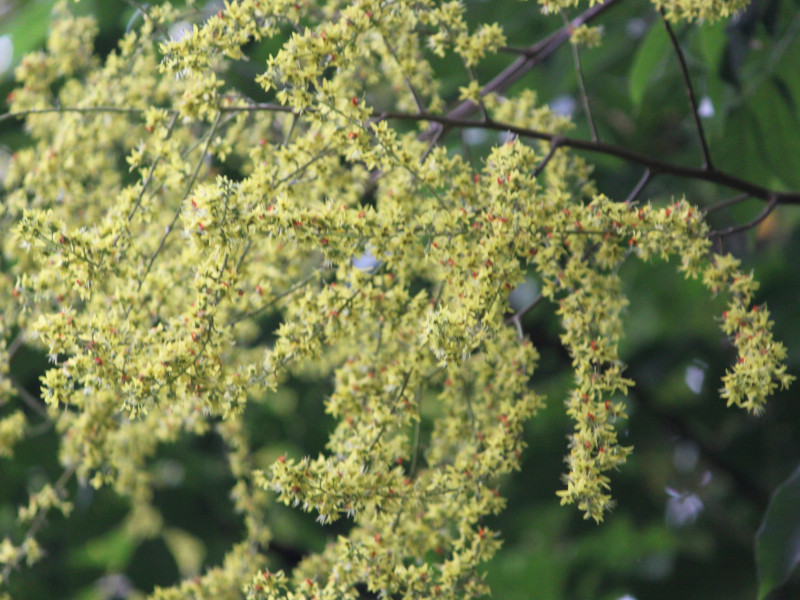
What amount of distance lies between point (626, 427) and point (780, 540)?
4.10 feet

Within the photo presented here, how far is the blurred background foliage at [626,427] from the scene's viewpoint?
3201 mm

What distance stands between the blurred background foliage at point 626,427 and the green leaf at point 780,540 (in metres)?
1.28

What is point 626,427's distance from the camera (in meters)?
3.24

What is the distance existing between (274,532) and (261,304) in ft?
7.85

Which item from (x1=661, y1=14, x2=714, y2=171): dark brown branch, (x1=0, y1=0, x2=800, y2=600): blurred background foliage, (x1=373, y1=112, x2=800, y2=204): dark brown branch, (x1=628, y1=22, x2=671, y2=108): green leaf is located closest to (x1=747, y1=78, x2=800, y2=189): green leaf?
(x1=0, y1=0, x2=800, y2=600): blurred background foliage

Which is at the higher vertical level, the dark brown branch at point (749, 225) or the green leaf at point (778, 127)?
the green leaf at point (778, 127)

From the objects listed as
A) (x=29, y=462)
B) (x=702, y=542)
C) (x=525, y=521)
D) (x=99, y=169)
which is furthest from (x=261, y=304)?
(x=702, y=542)

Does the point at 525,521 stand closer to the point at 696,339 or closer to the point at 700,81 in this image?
the point at 696,339

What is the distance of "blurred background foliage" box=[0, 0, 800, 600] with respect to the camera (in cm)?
320

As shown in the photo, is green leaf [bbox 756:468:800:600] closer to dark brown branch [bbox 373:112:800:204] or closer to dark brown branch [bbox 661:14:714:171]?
dark brown branch [bbox 373:112:800:204]

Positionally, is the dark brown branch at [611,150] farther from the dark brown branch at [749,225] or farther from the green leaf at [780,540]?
the green leaf at [780,540]

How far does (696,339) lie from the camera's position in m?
3.89

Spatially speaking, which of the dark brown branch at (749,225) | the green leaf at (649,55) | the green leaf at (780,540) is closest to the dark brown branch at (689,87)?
the dark brown branch at (749,225)

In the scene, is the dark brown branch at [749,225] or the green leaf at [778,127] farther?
the green leaf at [778,127]
